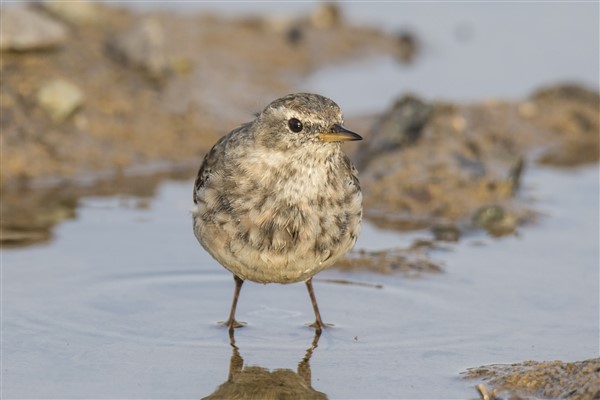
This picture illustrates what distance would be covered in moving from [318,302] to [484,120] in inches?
202

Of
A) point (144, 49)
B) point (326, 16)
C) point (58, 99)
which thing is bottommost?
point (58, 99)

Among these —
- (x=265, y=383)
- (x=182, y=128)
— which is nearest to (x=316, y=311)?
(x=265, y=383)

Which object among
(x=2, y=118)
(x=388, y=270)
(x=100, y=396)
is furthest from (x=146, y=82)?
(x=100, y=396)

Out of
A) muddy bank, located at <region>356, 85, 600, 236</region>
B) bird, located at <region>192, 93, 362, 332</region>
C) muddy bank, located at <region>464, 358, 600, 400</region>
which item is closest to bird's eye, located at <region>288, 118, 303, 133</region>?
bird, located at <region>192, 93, 362, 332</region>

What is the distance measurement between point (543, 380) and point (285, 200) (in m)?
1.83

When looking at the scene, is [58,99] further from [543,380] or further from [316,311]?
[543,380]

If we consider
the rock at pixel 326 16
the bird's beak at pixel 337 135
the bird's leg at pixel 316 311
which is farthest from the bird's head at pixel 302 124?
the rock at pixel 326 16

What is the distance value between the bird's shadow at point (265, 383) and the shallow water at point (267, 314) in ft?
0.19

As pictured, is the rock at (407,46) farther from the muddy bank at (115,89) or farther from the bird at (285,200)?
the bird at (285,200)

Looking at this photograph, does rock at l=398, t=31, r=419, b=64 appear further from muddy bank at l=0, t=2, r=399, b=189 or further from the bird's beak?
the bird's beak

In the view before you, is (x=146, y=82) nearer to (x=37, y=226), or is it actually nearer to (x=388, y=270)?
(x=37, y=226)

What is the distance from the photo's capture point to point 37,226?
908cm

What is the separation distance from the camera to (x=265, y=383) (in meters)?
6.11

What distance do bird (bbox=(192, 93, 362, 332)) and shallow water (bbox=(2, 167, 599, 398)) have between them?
0.56 meters
